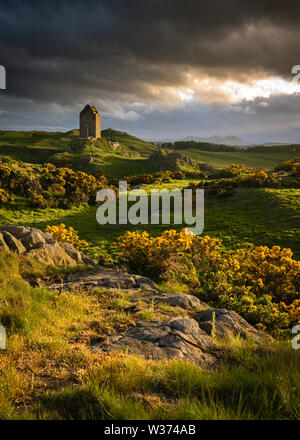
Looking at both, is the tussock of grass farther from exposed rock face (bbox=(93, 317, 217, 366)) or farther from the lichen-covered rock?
the lichen-covered rock

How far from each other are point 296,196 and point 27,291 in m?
29.6

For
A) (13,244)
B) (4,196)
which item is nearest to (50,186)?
(4,196)

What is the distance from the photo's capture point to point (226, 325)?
5668mm

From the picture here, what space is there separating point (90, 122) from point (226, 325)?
112397 mm

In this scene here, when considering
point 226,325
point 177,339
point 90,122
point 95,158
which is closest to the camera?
point 177,339

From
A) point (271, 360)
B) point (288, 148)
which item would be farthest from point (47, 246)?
point (288, 148)

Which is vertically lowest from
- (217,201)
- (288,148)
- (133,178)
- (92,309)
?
(92,309)

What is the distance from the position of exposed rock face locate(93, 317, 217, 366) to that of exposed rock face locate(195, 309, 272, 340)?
21.6 inches

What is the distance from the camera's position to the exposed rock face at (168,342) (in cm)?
403

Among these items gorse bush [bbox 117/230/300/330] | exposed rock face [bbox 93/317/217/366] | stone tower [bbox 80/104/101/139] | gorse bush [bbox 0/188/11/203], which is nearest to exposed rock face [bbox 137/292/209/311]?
gorse bush [bbox 117/230/300/330]

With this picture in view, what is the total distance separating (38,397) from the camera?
9.71 feet

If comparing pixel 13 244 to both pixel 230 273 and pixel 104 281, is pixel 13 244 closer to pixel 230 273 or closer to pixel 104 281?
pixel 104 281

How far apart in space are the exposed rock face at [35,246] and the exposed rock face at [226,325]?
230 inches
